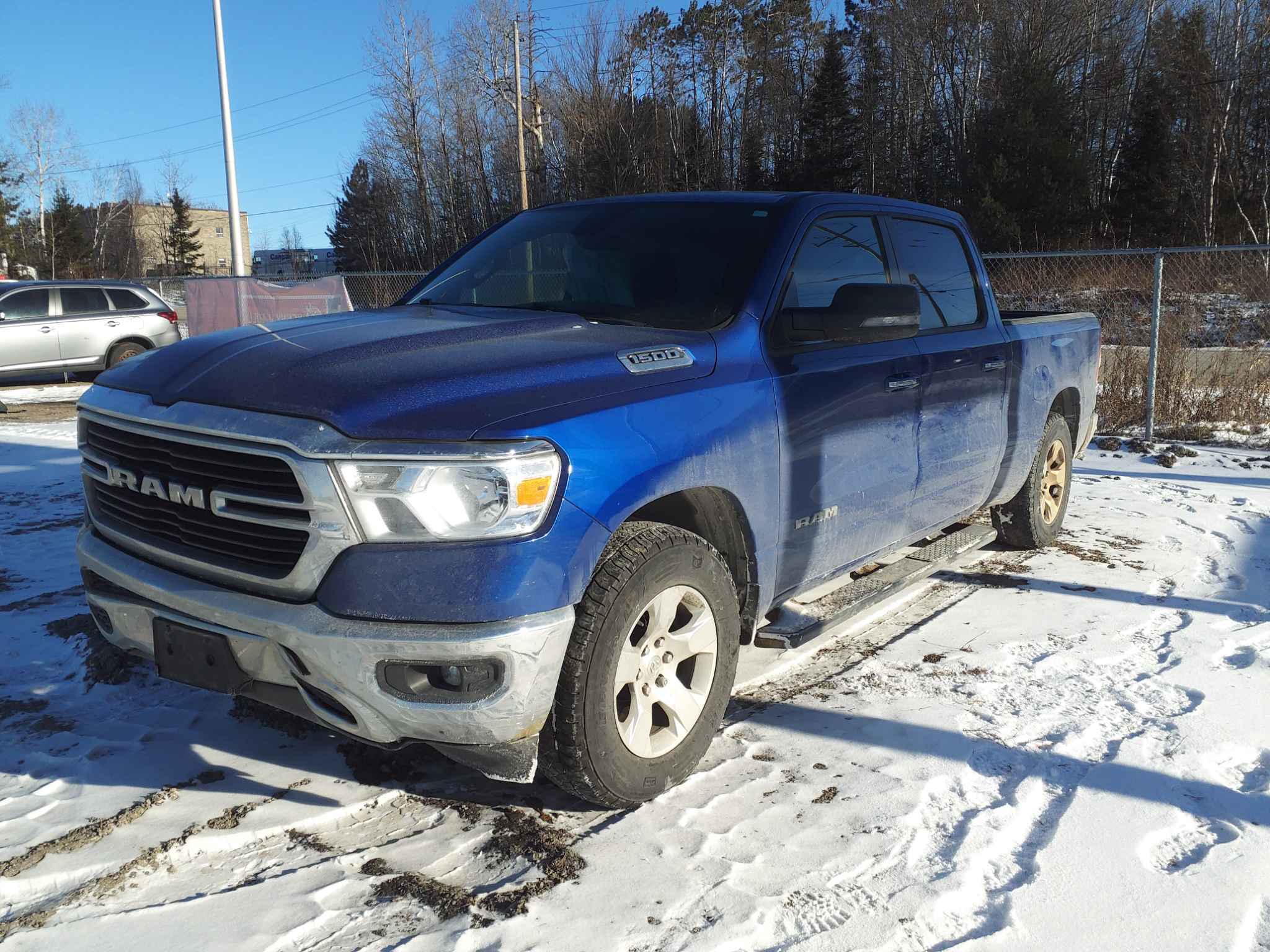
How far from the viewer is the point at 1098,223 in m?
37.7

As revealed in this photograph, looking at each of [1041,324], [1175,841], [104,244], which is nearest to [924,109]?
[1041,324]

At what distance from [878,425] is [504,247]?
1742 mm

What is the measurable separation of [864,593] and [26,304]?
49.0 ft

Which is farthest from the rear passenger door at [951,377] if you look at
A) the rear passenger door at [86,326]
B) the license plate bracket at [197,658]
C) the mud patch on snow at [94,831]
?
the rear passenger door at [86,326]

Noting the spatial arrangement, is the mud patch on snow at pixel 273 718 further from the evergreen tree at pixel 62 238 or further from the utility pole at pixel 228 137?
the evergreen tree at pixel 62 238

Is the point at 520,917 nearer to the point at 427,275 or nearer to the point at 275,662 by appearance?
the point at 275,662

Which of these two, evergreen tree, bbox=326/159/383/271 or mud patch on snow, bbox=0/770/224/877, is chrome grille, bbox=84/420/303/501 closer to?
mud patch on snow, bbox=0/770/224/877

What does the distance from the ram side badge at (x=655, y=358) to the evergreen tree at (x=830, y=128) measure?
43.2 meters

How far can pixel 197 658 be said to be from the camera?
2561 mm

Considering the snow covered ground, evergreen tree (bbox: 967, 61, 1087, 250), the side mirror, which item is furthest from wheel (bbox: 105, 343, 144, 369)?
evergreen tree (bbox: 967, 61, 1087, 250)

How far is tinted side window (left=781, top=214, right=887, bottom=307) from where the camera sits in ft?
11.6

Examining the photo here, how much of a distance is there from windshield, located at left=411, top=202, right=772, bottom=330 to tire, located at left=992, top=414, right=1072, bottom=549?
2.78 meters

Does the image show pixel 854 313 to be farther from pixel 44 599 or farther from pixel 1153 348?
pixel 1153 348

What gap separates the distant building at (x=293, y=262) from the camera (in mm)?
75938
